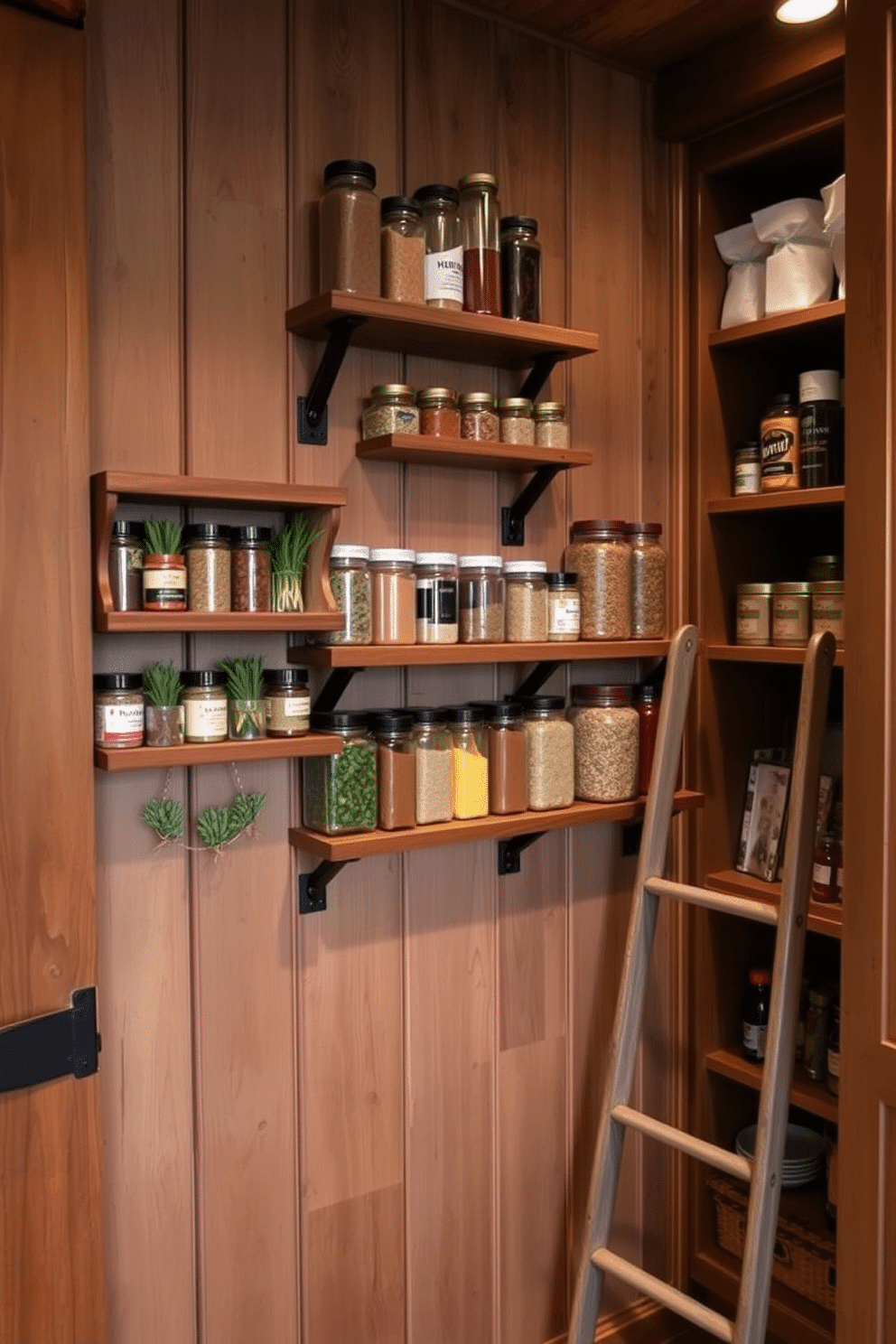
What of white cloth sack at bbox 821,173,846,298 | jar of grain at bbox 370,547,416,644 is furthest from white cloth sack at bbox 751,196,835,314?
jar of grain at bbox 370,547,416,644

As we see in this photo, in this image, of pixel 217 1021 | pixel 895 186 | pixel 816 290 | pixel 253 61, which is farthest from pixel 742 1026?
pixel 253 61

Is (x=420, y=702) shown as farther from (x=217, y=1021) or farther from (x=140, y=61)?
(x=140, y=61)

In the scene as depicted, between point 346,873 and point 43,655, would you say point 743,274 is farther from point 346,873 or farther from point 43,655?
point 43,655

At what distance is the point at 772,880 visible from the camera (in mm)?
2150

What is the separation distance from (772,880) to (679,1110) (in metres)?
0.48

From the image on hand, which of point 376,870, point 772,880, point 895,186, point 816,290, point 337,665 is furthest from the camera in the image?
point 772,880

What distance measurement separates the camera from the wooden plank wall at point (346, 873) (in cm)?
162

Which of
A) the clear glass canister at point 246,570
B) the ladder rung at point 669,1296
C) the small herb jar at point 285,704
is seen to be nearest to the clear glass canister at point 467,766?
the small herb jar at point 285,704

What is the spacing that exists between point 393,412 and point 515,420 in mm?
221

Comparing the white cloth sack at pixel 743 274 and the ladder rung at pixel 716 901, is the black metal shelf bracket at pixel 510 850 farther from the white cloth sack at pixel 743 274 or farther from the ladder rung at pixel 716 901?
the white cloth sack at pixel 743 274

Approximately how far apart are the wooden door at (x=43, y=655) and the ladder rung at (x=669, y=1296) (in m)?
0.82

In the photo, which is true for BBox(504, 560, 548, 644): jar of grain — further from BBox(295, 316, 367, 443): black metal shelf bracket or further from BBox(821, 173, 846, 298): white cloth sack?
BBox(821, 173, 846, 298): white cloth sack

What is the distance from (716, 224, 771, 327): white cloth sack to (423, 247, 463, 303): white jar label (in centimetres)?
62

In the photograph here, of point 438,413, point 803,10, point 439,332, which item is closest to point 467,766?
point 438,413
